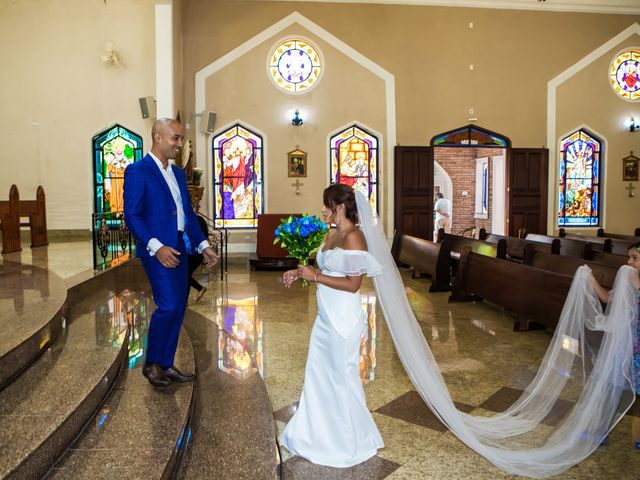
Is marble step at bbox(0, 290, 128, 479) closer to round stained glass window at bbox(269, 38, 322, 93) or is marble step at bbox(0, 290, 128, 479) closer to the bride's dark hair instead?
the bride's dark hair

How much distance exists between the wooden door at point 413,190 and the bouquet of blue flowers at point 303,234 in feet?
29.2

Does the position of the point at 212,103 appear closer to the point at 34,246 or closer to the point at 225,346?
the point at 34,246

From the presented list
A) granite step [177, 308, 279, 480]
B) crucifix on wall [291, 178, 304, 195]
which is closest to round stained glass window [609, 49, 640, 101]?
crucifix on wall [291, 178, 304, 195]

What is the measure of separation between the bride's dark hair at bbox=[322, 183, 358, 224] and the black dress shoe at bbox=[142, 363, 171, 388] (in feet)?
4.50

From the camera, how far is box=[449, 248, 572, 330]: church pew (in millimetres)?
5066

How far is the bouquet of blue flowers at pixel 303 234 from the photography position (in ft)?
9.71

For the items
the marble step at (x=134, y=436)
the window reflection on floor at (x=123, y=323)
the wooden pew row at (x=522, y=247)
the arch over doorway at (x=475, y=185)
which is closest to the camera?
the marble step at (x=134, y=436)

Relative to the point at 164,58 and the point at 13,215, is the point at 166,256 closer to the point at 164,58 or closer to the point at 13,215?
the point at 13,215

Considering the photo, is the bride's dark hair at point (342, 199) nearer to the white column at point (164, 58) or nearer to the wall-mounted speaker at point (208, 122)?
the white column at point (164, 58)

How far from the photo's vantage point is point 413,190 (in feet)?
38.7

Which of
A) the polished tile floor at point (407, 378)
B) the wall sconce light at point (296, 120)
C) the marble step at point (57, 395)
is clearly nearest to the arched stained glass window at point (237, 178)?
the wall sconce light at point (296, 120)

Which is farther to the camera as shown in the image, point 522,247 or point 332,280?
point 522,247

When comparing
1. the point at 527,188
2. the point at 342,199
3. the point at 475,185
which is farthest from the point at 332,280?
the point at 475,185

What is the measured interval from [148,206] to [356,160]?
9306 mm
